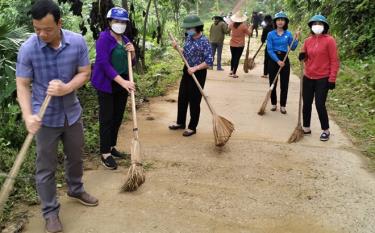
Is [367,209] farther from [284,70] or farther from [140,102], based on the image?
[140,102]

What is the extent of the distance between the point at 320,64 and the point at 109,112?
3.00 metres

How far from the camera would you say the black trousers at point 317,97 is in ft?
21.0

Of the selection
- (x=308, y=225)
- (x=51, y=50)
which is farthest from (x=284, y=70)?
(x=51, y=50)

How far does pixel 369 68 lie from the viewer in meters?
10.0

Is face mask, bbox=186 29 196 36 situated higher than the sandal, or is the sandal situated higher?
face mask, bbox=186 29 196 36

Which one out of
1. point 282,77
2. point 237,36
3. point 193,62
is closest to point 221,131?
point 193,62

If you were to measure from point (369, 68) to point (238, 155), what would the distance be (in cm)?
554

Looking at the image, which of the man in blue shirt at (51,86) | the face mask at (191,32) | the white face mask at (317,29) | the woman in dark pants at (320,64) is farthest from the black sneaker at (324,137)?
the man in blue shirt at (51,86)

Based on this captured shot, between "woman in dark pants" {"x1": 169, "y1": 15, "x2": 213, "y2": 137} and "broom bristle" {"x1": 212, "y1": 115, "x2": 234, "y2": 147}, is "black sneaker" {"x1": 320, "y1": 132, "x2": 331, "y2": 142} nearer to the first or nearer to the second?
"broom bristle" {"x1": 212, "y1": 115, "x2": 234, "y2": 147}

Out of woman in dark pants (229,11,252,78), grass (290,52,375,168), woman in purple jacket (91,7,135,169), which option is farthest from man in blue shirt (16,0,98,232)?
woman in dark pants (229,11,252,78)

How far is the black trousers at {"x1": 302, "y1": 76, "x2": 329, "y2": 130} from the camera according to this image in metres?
6.41

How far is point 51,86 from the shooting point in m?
3.37

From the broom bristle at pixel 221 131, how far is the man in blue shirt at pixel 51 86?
227 centimetres

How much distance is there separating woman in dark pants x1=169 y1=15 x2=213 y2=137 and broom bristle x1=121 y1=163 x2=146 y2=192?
1912 mm
